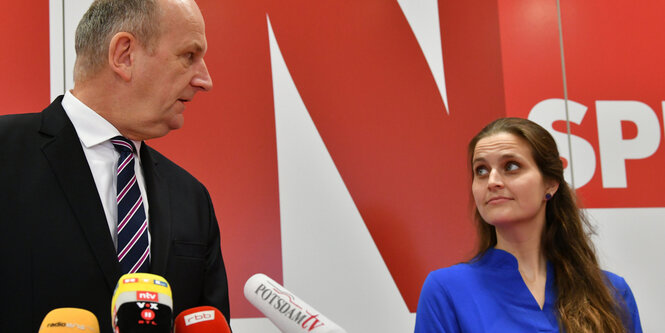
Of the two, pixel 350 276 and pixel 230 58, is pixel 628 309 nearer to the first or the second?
pixel 350 276

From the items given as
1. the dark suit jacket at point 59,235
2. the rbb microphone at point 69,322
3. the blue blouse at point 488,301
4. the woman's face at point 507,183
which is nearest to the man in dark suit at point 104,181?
the dark suit jacket at point 59,235

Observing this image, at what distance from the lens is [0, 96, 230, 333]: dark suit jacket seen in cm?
145

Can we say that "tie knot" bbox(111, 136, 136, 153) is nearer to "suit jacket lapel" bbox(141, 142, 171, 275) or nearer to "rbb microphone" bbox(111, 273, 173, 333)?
"suit jacket lapel" bbox(141, 142, 171, 275)

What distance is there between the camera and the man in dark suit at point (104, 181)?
146 centimetres

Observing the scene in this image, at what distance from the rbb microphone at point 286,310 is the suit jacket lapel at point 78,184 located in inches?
12.3


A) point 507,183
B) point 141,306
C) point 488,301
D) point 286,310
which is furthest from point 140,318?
point 507,183

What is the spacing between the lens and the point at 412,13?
9.34ft

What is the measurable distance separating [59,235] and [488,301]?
1268mm

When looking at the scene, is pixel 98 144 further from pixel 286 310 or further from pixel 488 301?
pixel 488 301

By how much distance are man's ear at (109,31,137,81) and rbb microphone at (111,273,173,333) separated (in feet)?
2.38

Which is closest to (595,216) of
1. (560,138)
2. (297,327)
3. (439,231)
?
(560,138)

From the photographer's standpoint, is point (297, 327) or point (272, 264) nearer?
point (297, 327)

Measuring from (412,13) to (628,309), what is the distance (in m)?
1.44

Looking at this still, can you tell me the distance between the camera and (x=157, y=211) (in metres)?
1.67
